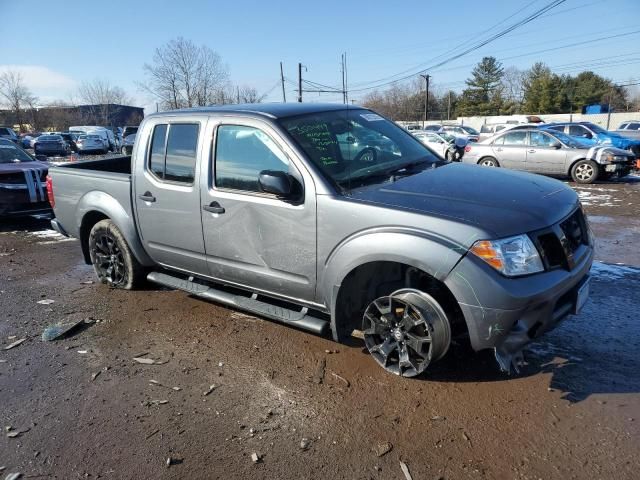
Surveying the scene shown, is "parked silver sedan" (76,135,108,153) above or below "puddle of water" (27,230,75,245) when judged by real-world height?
above

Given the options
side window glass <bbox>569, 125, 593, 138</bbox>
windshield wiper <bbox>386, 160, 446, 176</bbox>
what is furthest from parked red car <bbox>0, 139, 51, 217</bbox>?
side window glass <bbox>569, 125, 593, 138</bbox>

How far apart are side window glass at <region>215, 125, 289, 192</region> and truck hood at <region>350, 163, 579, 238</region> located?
2.45 feet

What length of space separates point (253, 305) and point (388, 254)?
1.38 metres

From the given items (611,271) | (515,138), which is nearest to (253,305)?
(611,271)

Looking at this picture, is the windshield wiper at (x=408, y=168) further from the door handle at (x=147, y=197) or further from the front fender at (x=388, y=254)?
the door handle at (x=147, y=197)

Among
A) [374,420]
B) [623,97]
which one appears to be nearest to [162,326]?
[374,420]

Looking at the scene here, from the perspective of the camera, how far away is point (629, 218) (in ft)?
28.0

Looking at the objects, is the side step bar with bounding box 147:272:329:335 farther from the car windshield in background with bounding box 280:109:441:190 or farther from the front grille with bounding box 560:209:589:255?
the front grille with bounding box 560:209:589:255

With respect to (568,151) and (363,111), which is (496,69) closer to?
(568,151)

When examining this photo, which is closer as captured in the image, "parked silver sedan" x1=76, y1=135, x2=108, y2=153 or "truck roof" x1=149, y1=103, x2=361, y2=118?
"truck roof" x1=149, y1=103, x2=361, y2=118

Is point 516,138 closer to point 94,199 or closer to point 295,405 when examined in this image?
point 94,199

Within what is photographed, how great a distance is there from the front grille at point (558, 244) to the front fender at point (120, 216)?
3.73 m

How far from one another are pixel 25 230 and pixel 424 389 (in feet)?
29.1

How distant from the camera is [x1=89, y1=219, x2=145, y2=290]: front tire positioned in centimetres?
511
